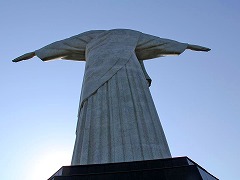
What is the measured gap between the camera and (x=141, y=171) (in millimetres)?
3645

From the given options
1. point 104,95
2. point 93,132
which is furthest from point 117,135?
point 104,95

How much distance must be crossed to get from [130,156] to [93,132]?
925 mm

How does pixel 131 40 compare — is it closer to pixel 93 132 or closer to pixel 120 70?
pixel 120 70

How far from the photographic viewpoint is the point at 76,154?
5.56 metres

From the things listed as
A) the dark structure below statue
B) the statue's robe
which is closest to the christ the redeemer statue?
the statue's robe

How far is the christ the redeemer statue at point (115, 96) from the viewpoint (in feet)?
17.8

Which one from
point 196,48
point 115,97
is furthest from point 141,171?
point 196,48

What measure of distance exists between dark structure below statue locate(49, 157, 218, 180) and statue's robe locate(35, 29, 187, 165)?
4.56ft

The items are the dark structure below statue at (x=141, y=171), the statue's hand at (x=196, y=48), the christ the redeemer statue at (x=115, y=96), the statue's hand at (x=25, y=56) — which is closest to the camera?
the dark structure below statue at (x=141, y=171)

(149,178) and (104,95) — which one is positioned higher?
(104,95)

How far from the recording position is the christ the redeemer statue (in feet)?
17.8

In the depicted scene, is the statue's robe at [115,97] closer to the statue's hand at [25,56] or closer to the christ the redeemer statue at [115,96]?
the christ the redeemer statue at [115,96]

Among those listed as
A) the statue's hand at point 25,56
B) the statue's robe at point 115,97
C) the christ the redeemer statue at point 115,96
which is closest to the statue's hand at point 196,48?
the christ the redeemer statue at point 115,96

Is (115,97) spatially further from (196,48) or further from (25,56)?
(196,48)
